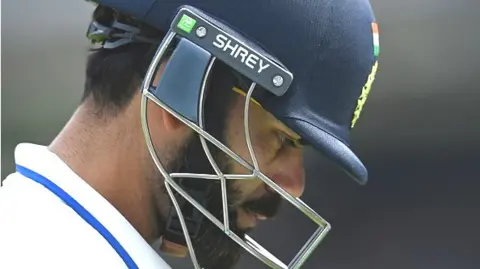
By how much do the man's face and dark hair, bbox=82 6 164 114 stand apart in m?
0.11

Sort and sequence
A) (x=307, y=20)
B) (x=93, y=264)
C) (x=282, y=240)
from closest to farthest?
(x=93, y=264), (x=307, y=20), (x=282, y=240)

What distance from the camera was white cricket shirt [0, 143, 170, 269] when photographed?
3.12ft

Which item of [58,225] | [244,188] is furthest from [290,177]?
[58,225]

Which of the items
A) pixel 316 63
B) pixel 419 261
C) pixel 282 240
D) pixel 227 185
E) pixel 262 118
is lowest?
pixel 282 240

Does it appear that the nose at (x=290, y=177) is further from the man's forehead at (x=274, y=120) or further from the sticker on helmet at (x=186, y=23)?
the sticker on helmet at (x=186, y=23)

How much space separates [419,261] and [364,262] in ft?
0.45

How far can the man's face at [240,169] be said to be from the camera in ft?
3.59

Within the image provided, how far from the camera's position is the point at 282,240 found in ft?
6.76

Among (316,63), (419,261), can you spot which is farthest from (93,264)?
(419,261)

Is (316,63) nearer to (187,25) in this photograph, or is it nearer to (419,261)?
(187,25)

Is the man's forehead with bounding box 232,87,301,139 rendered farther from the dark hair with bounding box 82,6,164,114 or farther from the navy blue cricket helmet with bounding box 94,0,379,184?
the dark hair with bounding box 82,6,164,114

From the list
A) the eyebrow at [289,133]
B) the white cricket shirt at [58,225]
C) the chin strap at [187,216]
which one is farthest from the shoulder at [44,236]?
the eyebrow at [289,133]

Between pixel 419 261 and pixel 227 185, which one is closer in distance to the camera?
pixel 227 185

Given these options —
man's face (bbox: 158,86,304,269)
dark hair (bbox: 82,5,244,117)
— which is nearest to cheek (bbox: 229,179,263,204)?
man's face (bbox: 158,86,304,269)
